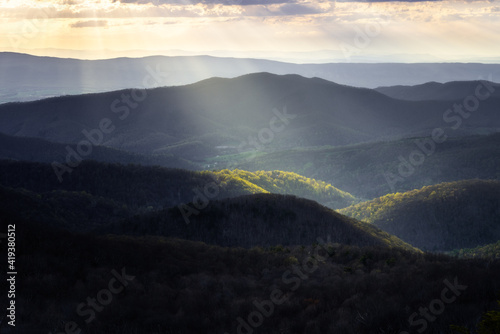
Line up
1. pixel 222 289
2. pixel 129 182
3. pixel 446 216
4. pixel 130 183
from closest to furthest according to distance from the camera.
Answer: pixel 222 289
pixel 446 216
pixel 130 183
pixel 129 182

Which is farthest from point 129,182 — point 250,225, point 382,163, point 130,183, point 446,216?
point 382,163

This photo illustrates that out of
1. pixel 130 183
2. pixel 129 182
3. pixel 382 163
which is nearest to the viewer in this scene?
pixel 130 183

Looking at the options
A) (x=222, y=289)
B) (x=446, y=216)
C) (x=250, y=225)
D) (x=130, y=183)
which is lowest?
(x=446, y=216)

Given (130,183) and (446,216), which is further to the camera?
(130,183)

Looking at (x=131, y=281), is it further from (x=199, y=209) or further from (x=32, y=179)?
(x=32, y=179)

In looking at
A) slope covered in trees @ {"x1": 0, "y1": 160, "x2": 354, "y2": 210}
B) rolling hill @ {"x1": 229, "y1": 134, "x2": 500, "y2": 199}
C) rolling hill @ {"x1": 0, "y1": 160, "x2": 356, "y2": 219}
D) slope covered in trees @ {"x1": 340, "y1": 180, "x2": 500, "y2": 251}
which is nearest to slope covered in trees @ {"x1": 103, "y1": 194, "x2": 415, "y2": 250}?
rolling hill @ {"x1": 0, "y1": 160, "x2": 356, "y2": 219}

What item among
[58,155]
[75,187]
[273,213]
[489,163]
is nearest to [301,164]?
[489,163]

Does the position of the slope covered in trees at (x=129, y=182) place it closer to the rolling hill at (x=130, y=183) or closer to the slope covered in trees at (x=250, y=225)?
the rolling hill at (x=130, y=183)

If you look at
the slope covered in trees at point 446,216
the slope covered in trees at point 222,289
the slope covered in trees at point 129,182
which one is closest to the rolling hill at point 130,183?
the slope covered in trees at point 129,182

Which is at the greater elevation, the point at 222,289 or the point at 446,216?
the point at 222,289

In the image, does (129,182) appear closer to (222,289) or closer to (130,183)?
(130,183)
